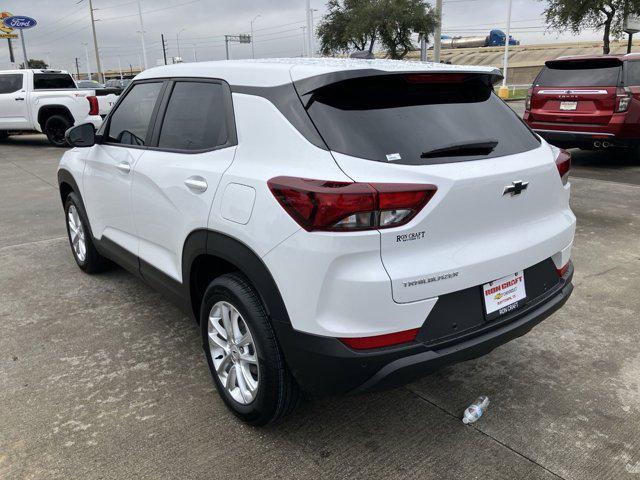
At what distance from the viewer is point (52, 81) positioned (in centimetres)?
1456

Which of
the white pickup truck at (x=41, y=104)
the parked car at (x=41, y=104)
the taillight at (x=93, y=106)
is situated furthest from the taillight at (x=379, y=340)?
the taillight at (x=93, y=106)

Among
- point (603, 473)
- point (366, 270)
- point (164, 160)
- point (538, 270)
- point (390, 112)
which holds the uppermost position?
point (390, 112)

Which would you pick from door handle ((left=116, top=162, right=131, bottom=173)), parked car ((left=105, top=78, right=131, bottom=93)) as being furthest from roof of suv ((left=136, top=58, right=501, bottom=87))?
parked car ((left=105, top=78, right=131, bottom=93))

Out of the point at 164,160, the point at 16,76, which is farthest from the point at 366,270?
the point at 16,76

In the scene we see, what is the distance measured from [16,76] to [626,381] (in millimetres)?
15419

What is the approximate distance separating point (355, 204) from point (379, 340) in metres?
0.53

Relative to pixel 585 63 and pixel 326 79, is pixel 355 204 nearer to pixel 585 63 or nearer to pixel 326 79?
pixel 326 79

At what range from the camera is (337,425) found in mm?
2689

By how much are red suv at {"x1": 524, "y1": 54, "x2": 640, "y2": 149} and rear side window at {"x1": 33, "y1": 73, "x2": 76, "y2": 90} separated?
11.9 m

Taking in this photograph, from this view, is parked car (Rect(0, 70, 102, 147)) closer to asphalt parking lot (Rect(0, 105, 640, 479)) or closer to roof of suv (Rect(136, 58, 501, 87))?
asphalt parking lot (Rect(0, 105, 640, 479))

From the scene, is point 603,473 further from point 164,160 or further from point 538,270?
point 164,160

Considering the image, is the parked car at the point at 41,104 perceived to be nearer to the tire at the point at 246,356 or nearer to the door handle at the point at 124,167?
the door handle at the point at 124,167

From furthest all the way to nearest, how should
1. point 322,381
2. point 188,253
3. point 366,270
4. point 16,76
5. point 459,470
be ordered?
point 16,76 → point 188,253 → point 459,470 → point 322,381 → point 366,270

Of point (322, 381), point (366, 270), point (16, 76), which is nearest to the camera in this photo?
point (366, 270)
